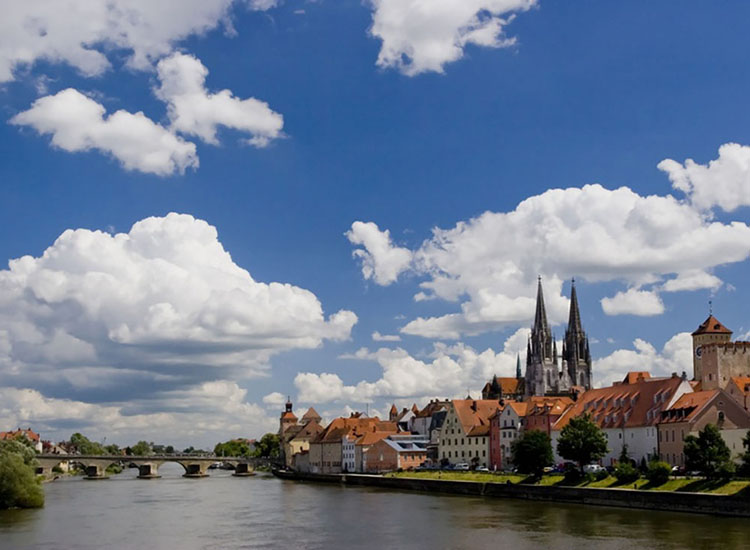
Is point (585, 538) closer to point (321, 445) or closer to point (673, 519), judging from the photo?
point (673, 519)

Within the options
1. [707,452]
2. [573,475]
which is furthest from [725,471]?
[573,475]

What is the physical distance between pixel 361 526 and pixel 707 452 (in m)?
25.0

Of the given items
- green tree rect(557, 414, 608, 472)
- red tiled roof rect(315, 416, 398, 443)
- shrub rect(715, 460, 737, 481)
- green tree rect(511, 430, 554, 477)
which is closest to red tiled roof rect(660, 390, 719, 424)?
green tree rect(557, 414, 608, 472)

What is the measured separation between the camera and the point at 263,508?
76.8 meters

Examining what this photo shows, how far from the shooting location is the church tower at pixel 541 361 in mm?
180000

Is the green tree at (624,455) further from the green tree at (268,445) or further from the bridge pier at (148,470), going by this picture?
the green tree at (268,445)

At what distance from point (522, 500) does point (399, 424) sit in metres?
87.3

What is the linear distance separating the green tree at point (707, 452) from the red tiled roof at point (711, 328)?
93.8 feet

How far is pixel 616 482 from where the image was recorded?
230 ft

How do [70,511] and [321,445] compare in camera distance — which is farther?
[321,445]

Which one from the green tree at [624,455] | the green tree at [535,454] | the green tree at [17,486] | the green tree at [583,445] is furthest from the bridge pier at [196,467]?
the green tree at [583,445]

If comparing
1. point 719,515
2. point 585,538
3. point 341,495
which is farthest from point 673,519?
point 341,495

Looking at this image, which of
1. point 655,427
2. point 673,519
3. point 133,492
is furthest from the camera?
point 133,492

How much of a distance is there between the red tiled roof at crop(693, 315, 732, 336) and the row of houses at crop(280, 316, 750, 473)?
0.10m
